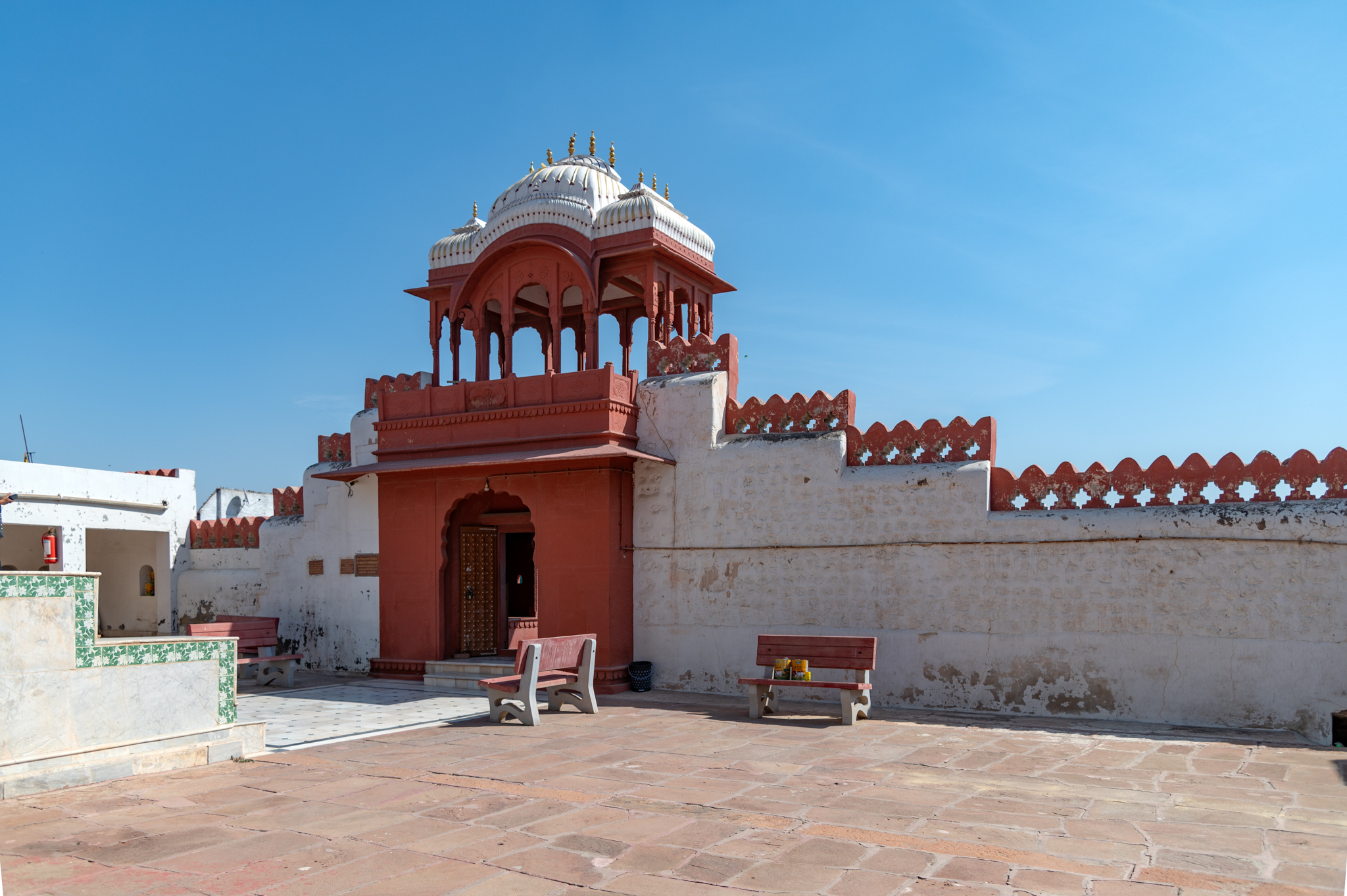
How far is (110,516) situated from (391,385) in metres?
5.45

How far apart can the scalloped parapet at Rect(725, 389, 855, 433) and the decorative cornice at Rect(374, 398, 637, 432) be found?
1.33m

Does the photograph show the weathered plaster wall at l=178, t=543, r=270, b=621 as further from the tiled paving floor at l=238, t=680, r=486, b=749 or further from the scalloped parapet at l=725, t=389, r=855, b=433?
the scalloped parapet at l=725, t=389, r=855, b=433

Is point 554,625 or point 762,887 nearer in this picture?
point 762,887

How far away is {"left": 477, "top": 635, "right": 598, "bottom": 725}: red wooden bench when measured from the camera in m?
8.72

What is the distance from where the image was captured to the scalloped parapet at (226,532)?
15.4 meters

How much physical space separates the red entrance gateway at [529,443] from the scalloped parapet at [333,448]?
1.20 metres

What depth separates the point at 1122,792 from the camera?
19.2 ft

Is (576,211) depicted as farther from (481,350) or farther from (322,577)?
(322,577)

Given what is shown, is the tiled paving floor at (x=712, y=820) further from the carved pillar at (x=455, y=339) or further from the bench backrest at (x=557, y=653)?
the carved pillar at (x=455, y=339)

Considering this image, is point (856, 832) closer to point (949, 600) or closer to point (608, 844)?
point (608, 844)

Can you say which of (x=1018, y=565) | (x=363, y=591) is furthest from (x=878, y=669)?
(x=363, y=591)

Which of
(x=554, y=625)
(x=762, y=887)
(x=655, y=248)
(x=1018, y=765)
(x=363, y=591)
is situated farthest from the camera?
(x=363, y=591)

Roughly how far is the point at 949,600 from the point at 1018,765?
321cm

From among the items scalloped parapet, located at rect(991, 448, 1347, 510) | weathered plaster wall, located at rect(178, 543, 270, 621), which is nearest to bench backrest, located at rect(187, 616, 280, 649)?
weathered plaster wall, located at rect(178, 543, 270, 621)
